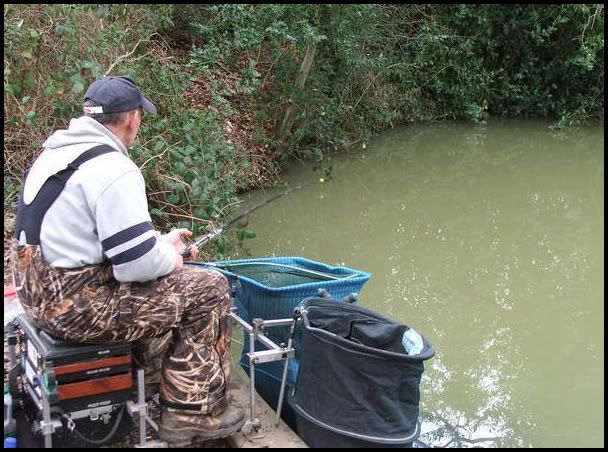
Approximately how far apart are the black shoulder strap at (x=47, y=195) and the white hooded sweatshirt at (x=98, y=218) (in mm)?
15

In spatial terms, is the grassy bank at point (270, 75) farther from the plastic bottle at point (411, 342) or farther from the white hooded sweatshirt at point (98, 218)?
the white hooded sweatshirt at point (98, 218)

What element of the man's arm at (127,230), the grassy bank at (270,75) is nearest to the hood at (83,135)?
the man's arm at (127,230)

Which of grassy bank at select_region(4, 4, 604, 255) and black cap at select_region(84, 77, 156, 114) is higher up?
black cap at select_region(84, 77, 156, 114)

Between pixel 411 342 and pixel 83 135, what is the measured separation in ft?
4.65

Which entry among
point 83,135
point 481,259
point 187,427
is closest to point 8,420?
point 187,427

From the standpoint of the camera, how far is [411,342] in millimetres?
2766

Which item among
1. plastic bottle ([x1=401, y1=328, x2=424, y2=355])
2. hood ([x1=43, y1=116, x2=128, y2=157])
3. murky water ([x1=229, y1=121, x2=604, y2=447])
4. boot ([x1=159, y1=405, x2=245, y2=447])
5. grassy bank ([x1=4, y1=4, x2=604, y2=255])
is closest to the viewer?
hood ([x1=43, y1=116, x2=128, y2=157])

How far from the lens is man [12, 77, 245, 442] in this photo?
7.56ft

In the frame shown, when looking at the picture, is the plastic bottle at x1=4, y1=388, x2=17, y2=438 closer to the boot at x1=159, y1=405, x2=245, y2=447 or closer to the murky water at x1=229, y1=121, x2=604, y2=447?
the boot at x1=159, y1=405, x2=245, y2=447

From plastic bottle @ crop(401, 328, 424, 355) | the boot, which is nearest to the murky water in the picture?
plastic bottle @ crop(401, 328, 424, 355)

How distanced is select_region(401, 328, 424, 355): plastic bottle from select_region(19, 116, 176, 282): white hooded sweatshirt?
995mm

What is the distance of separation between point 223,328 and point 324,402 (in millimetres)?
462

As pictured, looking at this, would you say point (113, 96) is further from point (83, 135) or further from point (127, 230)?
point (127, 230)

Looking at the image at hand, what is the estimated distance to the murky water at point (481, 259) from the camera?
12.8ft
